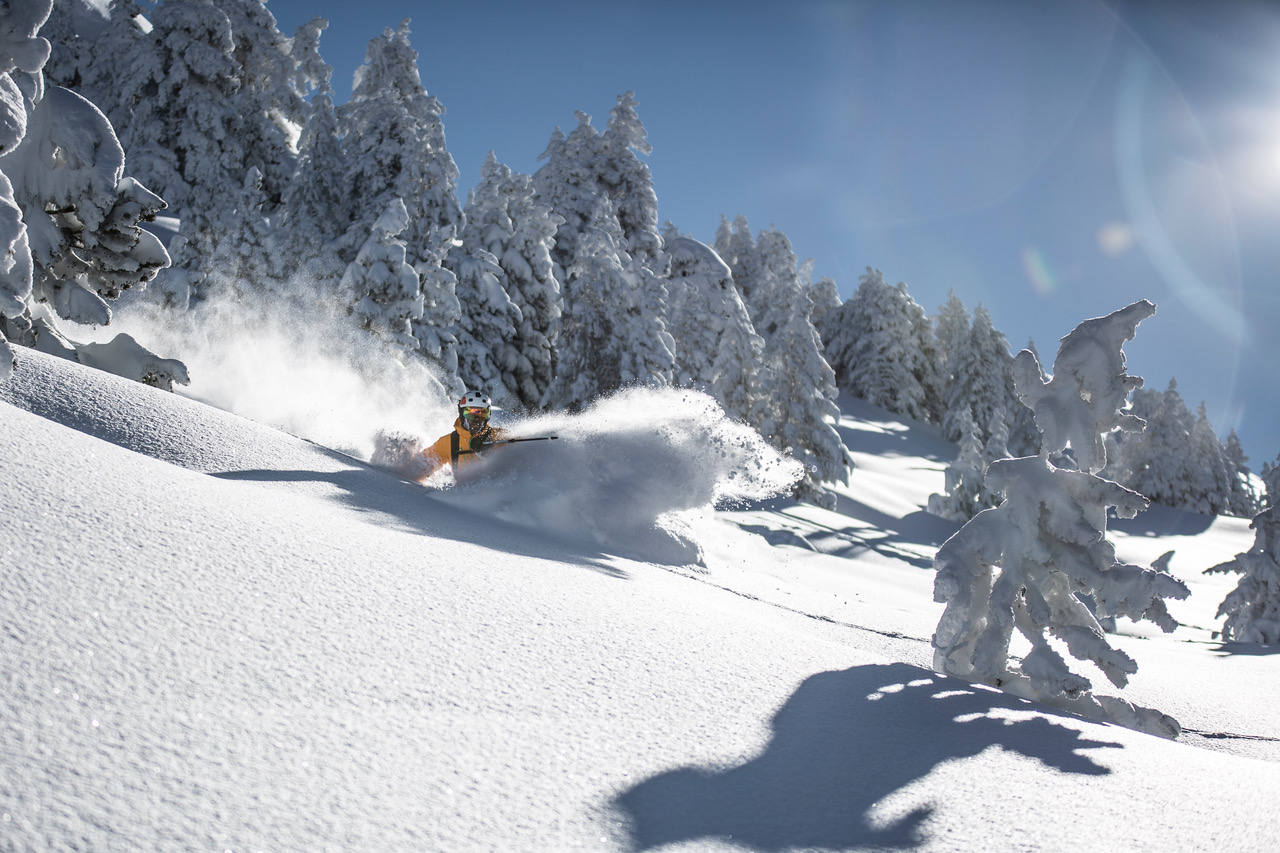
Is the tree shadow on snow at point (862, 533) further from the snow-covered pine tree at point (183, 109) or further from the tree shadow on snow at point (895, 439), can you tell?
the snow-covered pine tree at point (183, 109)

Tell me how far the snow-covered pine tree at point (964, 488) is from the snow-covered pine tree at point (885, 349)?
2225 cm

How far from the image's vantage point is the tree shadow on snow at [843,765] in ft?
7.64

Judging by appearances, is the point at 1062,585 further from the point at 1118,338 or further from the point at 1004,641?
the point at 1118,338

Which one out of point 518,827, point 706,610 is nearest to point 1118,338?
point 706,610

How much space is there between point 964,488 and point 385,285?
2358 cm

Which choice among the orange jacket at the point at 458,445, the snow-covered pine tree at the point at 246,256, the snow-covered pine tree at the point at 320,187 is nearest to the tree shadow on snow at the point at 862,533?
the orange jacket at the point at 458,445

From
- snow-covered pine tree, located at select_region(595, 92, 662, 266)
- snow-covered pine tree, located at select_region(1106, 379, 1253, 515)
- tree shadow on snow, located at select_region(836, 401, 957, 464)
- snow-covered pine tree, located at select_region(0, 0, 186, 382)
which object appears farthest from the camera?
snow-covered pine tree, located at select_region(1106, 379, 1253, 515)

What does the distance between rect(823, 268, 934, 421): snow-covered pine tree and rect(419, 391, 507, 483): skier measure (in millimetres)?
48303

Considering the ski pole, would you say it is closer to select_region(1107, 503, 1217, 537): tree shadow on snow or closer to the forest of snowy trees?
the forest of snowy trees

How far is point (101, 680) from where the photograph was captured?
220cm

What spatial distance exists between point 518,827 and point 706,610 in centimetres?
307

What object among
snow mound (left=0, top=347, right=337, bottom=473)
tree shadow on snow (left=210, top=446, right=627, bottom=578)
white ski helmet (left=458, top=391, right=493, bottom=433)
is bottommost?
tree shadow on snow (left=210, top=446, right=627, bottom=578)

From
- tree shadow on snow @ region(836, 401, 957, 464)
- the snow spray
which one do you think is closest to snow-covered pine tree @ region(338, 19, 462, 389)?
the snow spray

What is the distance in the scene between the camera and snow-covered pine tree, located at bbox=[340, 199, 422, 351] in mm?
23422
